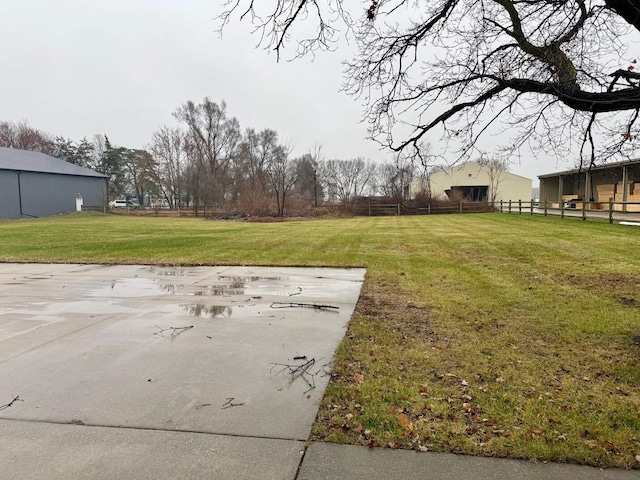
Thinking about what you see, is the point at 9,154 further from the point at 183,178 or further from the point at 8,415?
the point at 8,415

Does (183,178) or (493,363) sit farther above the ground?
(183,178)

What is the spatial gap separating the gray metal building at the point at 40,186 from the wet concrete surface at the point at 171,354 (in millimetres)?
38270

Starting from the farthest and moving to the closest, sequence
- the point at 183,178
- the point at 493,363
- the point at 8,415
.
→ the point at 183,178 → the point at 493,363 → the point at 8,415

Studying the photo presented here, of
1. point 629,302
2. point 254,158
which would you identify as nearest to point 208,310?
point 629,302

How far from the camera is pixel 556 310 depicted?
5727mm

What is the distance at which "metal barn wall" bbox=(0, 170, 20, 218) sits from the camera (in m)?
37.5

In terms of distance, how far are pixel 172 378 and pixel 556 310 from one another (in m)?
5.12

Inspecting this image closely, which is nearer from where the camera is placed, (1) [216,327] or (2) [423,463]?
(2) [423,463]

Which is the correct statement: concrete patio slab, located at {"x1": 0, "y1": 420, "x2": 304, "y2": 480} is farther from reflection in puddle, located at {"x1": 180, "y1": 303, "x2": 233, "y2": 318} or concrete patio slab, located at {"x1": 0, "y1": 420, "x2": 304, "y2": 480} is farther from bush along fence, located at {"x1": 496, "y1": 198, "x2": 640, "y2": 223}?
bush along fence, located at {"x1": 496, "y1": 198, "x2": 640, "y2": 223}

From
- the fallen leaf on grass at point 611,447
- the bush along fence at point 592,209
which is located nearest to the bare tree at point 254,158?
the bush along fence at point 592,209

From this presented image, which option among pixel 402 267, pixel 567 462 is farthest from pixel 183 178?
pixel 567 462

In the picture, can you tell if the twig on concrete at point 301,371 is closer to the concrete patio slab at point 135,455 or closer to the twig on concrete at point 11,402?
the concrete patio slab at point 135,455

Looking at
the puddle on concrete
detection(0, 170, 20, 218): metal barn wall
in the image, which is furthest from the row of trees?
the puddle on concrete

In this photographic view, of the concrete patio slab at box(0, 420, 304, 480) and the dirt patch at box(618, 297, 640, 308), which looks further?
the dirt patch at box(618, 297, 640, 308)
